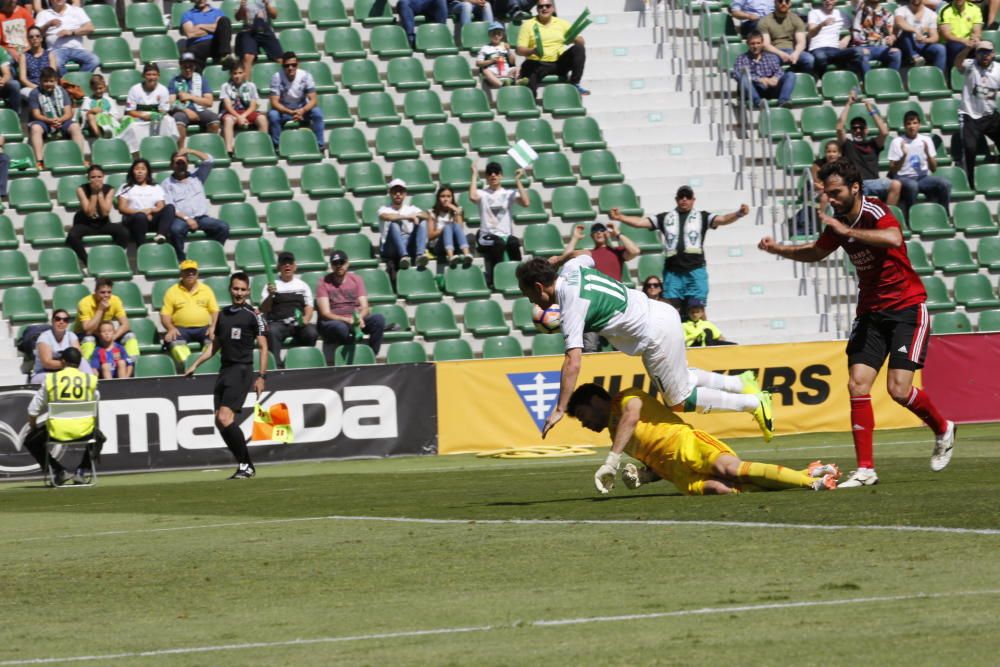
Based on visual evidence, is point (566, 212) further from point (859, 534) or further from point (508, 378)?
point (859, 534)

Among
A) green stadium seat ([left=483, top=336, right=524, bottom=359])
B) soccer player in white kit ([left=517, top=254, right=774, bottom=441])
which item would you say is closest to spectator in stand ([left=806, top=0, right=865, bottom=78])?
green stadium seat ([left=483, top=336, right=524, bottom=359])

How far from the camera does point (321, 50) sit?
29.1 meters

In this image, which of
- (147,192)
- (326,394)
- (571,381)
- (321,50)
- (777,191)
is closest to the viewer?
(571,381)

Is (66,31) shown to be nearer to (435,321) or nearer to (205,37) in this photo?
(205,37)

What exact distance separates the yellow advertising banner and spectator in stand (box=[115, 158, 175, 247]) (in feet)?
17.3

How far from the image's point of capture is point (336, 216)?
2611cm

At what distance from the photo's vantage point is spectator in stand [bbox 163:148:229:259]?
24938mm

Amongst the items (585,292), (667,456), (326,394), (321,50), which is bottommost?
(326,394)

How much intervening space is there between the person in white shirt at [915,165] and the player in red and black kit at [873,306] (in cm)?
1492

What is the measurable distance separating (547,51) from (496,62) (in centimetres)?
93

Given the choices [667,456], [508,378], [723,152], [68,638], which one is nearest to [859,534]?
[667,456]

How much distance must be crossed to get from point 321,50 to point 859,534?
70.8 feet

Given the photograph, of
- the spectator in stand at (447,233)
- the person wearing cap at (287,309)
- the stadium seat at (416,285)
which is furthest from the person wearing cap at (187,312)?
the spectator in stand at (447,233)

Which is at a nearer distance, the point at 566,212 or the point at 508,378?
the point at 508,378
